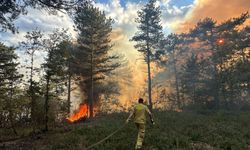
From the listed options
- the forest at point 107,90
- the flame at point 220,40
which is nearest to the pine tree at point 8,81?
the forest at point 107,90

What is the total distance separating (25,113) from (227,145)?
64.5 ft

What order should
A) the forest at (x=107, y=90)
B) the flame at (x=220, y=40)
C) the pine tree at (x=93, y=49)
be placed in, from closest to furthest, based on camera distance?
1. the forest at (x=107, y=90)
2. the pine tree at (x=93, y=49)
3. the flame at (x=220, y=40)

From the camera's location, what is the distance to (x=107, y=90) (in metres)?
40.1

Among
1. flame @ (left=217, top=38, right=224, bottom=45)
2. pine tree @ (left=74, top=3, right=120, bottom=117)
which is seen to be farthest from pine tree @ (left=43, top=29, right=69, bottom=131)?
flame @ (left=217, top=38, right=224, bottom=45)

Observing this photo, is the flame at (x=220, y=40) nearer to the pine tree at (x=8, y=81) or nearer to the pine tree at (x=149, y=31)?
the pine tree at (x=149, y=31)

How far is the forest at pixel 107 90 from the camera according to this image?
1538 centimetres

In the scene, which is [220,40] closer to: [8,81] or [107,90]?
[107,90]

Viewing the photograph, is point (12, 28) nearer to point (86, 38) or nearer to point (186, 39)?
point (86, 38)

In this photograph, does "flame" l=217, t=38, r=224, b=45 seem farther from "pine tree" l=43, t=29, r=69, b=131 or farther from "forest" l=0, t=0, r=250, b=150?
"pine tree" l=43, t=29, r=69, b=131

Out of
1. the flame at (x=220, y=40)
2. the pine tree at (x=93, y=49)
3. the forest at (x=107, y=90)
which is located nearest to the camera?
the forest at (x=107, y=90)

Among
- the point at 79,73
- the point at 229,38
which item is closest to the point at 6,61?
the point at 79,73

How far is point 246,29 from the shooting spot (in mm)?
44000

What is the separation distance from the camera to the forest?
15.4 metres

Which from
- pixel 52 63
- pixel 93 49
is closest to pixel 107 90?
pixel 93 49
